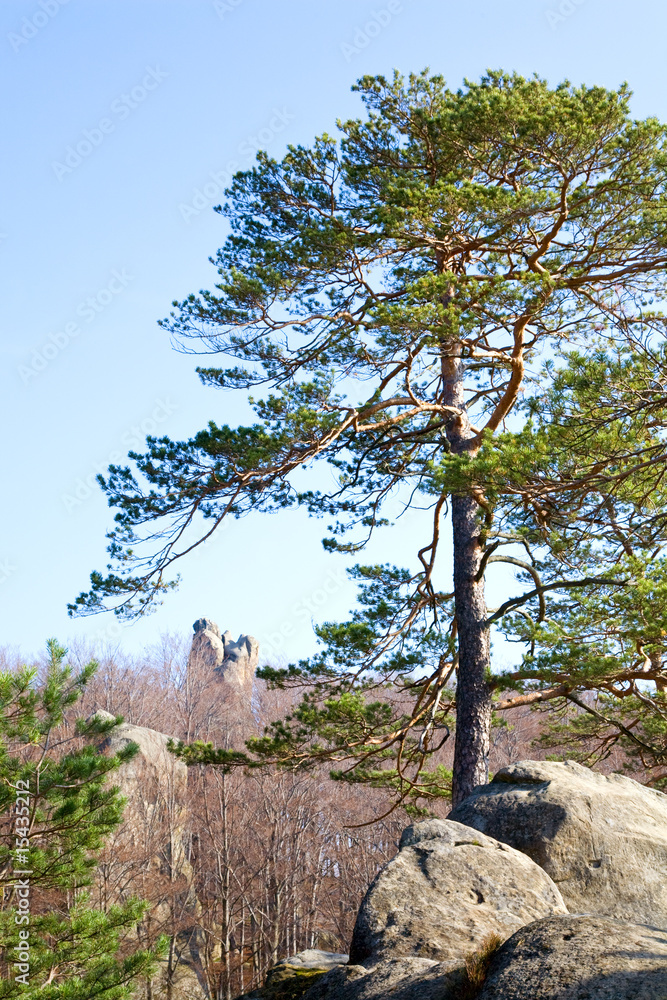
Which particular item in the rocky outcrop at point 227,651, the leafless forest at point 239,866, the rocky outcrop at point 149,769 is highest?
the rocky outcrop at point 227,651

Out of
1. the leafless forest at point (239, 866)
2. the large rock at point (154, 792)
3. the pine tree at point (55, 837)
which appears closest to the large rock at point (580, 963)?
the pine tree at point (55, 837)

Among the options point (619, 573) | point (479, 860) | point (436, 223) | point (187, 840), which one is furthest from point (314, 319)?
point (187, 840)

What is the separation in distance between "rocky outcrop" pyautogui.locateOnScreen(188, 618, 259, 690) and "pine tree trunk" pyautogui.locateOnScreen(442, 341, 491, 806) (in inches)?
1446

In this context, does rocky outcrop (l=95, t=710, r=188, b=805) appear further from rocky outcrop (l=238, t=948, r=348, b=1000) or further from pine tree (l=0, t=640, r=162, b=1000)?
rocky outcrop (l=238, t=948, r=348, b=1000)

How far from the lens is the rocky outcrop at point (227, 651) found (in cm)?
4728

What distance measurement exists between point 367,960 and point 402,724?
503 cm

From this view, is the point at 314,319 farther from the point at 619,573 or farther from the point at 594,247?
the point at 619,573

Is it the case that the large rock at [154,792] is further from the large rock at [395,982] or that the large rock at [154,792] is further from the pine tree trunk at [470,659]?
the large rock at [395,982]

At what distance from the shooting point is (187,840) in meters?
22.3

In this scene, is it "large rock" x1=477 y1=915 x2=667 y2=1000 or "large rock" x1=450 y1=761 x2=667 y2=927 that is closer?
"large rock" x1=477 y1=915 x2=667 y2=1000

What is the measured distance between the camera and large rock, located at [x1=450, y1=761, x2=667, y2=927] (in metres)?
6.05

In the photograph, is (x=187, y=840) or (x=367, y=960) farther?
(x=187, y=840)

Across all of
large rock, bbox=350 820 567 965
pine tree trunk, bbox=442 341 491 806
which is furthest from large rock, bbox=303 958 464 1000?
pine tree trunk, bbox=442 341 491 806

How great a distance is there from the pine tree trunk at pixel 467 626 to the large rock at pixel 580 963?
215 inches
